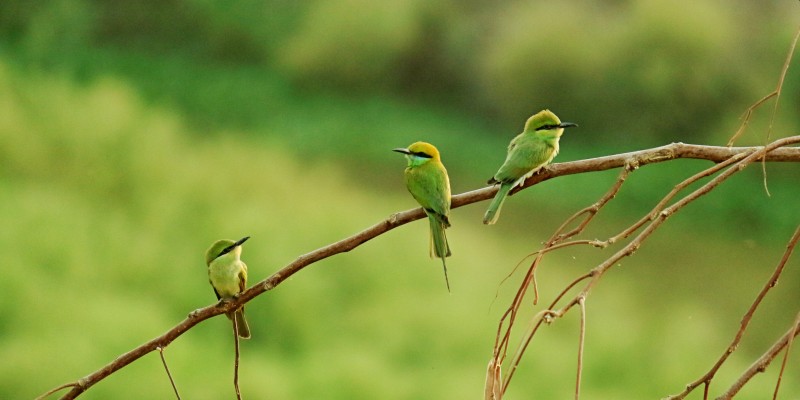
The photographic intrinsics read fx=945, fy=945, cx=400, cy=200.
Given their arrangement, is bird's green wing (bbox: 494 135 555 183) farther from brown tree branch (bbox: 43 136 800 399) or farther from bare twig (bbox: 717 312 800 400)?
bare twig (bbox: 717 312 800 400)

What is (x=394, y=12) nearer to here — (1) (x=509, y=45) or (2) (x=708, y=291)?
(1) (x=509, y=45)

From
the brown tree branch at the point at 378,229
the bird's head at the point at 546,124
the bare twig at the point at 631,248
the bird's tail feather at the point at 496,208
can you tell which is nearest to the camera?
the bare twig at the point at 631,248

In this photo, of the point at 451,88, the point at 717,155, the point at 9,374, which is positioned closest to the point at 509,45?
the point at 451,88

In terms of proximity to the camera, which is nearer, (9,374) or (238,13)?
(9,374)

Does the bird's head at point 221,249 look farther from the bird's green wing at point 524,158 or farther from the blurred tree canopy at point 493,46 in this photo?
the blurred tree canopy at point 493,46

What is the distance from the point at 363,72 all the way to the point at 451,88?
0.26 meters

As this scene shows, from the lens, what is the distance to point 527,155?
982mm

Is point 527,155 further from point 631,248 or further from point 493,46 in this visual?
point 493,46

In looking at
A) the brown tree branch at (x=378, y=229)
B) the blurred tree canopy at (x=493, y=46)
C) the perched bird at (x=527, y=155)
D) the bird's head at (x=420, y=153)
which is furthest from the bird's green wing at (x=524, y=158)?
the blurred tree canopy at (x=493, y=46)

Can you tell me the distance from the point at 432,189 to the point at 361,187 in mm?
1604

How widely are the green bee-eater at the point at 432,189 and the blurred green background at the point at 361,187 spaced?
1.27m

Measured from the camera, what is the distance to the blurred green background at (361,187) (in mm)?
2338

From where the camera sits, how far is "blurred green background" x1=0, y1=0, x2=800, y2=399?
2.34 meters

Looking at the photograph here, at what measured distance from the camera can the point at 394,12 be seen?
2.68m
